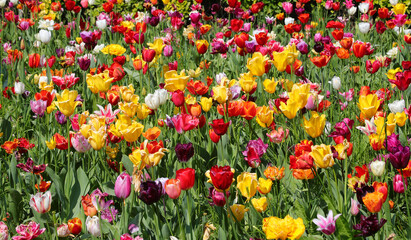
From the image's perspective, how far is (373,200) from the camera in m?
1.36

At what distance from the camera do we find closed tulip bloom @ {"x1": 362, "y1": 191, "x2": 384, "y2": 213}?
1357 mm

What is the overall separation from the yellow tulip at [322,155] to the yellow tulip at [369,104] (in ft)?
1.90

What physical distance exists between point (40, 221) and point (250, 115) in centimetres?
91

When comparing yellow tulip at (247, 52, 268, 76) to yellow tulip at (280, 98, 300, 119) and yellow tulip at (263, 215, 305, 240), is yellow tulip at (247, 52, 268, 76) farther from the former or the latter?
yellow tulip at (263, 215, 305, 240)

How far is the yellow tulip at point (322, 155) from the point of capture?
1502 millimetres

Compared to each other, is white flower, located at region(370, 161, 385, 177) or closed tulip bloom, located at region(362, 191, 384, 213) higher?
closed tulip bloom, located at region(362, 191, 384, 213)

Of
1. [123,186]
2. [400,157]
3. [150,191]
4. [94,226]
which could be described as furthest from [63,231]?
[400,157]

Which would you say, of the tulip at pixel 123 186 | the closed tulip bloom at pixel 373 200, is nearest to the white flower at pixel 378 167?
the closed tulip bloom at pixel 373 200

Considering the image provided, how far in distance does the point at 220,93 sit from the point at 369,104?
0.61 meters

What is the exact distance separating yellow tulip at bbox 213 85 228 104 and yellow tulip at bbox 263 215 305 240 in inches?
32.1

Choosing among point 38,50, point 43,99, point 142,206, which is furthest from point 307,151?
point 38,50

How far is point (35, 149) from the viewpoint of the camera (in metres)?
2.45

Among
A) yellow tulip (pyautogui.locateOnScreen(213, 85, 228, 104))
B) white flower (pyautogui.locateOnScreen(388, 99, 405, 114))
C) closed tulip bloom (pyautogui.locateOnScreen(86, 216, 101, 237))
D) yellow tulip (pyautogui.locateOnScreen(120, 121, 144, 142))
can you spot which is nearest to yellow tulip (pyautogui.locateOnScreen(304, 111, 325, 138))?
yellow tulip (pyautogui.locateOnScreen(213, 85, 228, 104))

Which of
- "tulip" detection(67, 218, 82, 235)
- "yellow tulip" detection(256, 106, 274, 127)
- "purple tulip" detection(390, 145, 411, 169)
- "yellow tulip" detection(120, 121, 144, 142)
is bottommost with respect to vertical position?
"tulip" detection(67, 218, 82, 235)
